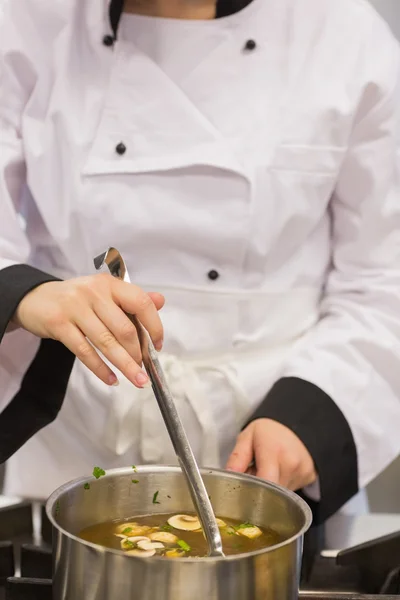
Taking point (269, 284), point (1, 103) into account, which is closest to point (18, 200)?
point (1, 103)

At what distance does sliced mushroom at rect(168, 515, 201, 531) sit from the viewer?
68cm

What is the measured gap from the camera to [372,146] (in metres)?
1.05

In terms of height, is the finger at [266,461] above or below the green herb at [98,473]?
below

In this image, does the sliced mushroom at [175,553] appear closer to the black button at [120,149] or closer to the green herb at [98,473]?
the green herb at [98,473]

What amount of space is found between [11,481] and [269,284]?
473 mm

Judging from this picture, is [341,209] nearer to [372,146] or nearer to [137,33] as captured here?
[372,146]

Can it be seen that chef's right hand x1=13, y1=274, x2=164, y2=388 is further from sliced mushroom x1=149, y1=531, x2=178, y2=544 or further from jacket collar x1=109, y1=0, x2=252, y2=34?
jacket collar x1=109, y1=0, x2=252, y2=34

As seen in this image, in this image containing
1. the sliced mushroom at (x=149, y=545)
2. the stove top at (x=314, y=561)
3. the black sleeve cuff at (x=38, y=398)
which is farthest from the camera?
the black sleeve cuff at (x=38, y=398)

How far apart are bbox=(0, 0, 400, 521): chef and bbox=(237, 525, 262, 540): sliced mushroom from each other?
325mm

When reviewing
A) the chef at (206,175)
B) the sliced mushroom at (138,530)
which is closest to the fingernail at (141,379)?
the sliced mushroom at (138,530)

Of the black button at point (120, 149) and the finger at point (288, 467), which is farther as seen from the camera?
the black button at point (120, 149)

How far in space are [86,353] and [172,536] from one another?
185 millimetres

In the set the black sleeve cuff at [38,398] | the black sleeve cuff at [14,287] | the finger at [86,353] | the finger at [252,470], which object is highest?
the black sleeve cuff at [14,287]

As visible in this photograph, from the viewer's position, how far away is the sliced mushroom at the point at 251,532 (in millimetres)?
667
